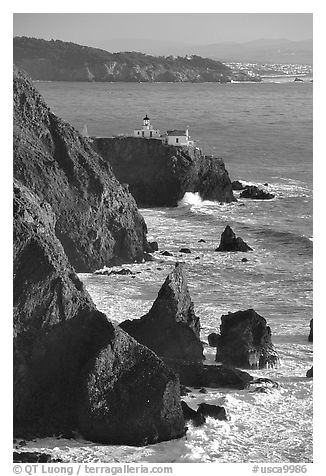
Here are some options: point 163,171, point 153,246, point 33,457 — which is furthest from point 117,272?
point 163,171

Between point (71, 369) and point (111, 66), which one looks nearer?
point (71, 369)

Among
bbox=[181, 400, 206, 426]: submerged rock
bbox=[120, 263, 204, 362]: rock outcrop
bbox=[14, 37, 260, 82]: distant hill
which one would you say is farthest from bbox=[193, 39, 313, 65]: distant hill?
bbox=[181, 400, 206, 426]: submerged rock

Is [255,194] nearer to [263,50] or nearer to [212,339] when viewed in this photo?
[263,50]

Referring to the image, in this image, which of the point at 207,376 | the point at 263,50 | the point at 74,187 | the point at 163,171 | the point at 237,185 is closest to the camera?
the point at 207,376

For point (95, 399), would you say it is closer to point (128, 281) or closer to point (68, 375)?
point (68, 375)

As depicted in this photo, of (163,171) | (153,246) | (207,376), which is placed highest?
(163,171)
